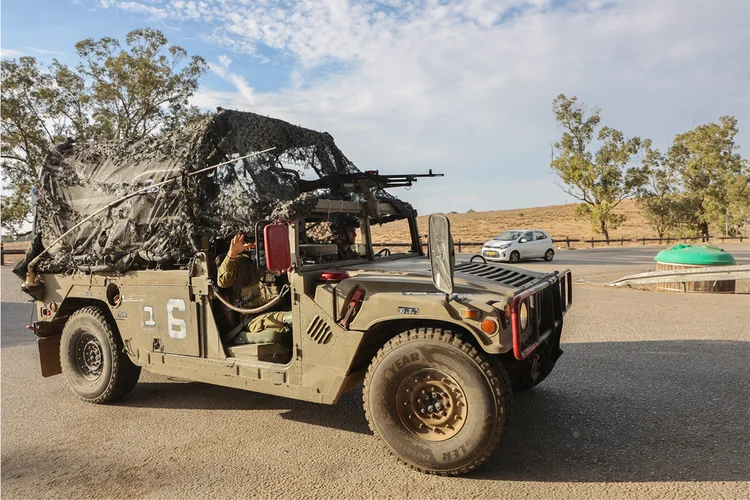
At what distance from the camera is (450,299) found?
3.36 m

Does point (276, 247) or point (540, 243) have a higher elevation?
point (276, 247)

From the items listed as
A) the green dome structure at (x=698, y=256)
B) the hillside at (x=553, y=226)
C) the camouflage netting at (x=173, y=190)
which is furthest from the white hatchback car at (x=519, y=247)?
the camouflage netting at (x=173, y=190)

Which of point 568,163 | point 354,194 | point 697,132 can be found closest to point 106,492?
point 354,194

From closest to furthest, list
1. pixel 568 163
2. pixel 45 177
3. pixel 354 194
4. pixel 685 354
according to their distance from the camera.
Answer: pixel 354 194
pixel 45 177
pixel 685 354
pixel 568 163

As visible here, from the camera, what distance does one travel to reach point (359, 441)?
4.08 meters

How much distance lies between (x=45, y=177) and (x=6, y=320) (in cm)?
655

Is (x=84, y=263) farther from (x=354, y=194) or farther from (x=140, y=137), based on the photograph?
(x=354, y=194)

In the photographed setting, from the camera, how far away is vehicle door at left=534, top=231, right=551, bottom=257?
901 inches

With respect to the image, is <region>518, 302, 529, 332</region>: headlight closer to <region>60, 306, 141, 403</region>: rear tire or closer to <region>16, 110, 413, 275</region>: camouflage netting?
<region>16, 110, 413, 275</region>: camouflage netting

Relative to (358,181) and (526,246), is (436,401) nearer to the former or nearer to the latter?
(358,181)

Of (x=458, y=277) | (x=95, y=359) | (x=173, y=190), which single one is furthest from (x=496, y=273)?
(x=95, y=359)

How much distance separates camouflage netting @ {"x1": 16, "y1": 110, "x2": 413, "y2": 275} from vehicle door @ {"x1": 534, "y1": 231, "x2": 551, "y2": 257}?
18570 mm

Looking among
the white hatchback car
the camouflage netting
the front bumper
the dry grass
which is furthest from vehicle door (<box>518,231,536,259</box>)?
the front bumper

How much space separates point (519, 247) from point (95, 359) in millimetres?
19360
